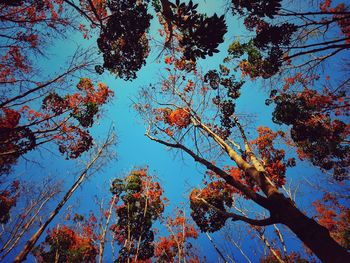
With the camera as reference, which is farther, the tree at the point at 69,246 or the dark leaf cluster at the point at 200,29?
the tree at the point at 69,246

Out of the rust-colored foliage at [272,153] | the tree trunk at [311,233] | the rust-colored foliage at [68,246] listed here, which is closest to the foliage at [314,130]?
the rust-colored foliage at [272,153]

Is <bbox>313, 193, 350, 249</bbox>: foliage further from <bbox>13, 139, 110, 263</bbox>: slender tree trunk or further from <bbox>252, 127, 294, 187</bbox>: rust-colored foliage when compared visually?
<bbox>13, 139, 110, 263</bbox>: slender tree trunk

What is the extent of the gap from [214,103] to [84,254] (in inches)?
679

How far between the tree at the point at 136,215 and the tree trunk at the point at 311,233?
571 inches

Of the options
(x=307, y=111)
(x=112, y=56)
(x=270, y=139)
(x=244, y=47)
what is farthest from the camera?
(x=270, y=139)

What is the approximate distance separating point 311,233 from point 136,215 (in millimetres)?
15665

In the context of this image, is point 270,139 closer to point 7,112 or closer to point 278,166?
point 278,166

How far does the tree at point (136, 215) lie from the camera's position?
16.5 m

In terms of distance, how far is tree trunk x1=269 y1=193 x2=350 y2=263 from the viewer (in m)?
2.72

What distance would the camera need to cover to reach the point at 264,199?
3602 millimetres

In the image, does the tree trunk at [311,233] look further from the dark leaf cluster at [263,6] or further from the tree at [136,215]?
the tree at [136,215]

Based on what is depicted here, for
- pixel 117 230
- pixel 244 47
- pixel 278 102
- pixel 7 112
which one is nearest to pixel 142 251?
pixel 117 230

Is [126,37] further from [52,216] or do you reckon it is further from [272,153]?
[272,153]

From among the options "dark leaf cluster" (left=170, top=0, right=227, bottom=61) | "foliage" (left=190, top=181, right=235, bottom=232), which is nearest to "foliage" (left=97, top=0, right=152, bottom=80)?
"dark leaf cluster" (left=170, top=0, right=227, bottom=61)
